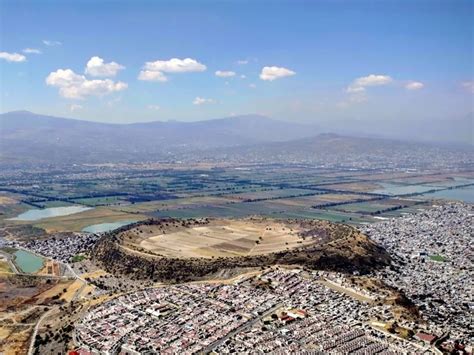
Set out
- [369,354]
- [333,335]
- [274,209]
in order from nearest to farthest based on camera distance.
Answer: [369,354] → [333,335] → [274,209]

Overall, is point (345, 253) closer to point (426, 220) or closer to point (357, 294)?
point (357, 294)

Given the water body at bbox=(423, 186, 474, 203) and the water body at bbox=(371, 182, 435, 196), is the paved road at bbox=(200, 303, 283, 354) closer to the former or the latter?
the water body at bbox=(423, 186, 474, 203)

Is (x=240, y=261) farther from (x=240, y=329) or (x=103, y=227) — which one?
(x=103, y=227)

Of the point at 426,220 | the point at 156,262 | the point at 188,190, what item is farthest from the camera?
the point at 188,190

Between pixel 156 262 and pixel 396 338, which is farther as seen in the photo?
pixel 156 262

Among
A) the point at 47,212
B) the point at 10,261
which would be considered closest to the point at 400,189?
the point at 47,212

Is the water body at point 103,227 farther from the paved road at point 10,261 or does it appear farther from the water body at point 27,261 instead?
the paved road at point 10,261

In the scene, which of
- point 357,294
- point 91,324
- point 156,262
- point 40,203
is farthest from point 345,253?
point 40,203
